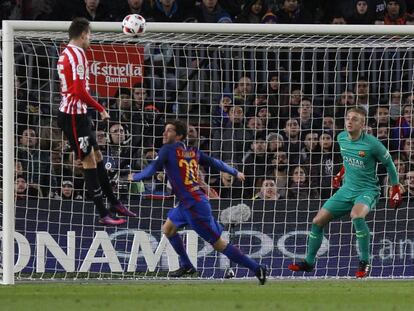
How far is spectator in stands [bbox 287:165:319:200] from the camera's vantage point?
1589cm

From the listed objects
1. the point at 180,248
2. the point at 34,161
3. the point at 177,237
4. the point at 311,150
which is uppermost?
the point at 311,150

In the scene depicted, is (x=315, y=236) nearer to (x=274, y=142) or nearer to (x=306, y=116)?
(x=274, y=142)

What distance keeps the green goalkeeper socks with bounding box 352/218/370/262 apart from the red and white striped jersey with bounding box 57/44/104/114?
3777mm

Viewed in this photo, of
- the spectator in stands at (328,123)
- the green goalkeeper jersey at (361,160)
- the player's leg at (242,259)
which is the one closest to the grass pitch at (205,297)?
the player's leg at (242,259)

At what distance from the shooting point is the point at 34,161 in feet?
49.8

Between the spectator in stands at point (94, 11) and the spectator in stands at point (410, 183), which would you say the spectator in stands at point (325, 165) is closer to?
the spectator in stands at point (410, 183)

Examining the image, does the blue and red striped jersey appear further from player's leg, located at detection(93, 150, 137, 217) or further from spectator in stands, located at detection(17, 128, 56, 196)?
spectator in stands, located at detection(17, 128, 56, 196)

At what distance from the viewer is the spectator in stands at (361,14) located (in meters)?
18.0

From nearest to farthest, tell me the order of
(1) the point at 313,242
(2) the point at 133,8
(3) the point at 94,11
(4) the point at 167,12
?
1. (1) the point at 313,242
2. (3) the point at 94,11
3. (2) the point at 133,8
4. (4) the point at 167,12

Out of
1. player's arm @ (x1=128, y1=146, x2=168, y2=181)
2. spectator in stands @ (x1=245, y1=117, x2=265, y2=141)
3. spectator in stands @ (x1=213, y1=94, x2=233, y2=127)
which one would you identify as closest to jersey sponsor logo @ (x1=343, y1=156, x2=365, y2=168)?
spectator in stands @ (x1=245, y1=117, x2=265, y2=141)

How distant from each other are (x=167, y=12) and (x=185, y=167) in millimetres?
4450

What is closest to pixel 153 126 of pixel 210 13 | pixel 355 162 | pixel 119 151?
pixel 119 151

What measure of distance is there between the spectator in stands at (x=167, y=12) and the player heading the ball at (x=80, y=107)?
5054 mm

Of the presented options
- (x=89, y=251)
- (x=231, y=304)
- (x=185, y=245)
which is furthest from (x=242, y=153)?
(x=231, y=304)
